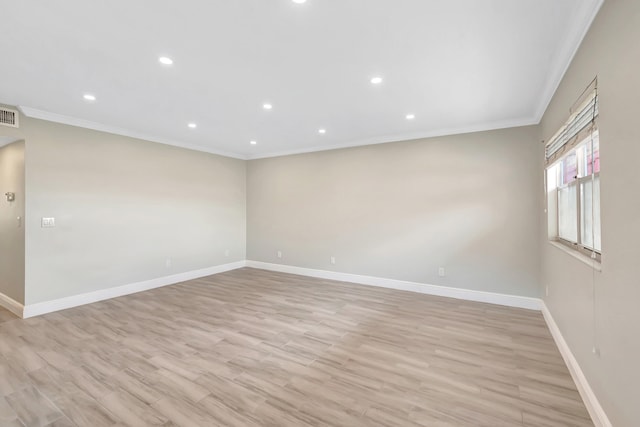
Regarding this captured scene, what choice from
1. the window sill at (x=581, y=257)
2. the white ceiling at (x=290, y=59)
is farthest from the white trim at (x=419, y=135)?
the window sill at (x=581, y=257)

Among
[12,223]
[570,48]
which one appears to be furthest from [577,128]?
[12,223]

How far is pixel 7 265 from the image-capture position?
3742 millimetres

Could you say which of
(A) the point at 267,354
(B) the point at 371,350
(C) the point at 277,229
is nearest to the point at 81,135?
(C) the point at 277,229

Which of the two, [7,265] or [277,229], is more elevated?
[277,229]

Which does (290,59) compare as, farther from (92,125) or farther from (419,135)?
(92,125)

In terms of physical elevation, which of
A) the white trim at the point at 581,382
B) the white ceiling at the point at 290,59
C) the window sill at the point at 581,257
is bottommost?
the white trim at the point at 581,382

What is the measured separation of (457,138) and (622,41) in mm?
2853

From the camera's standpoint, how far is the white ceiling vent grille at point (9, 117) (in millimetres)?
3234

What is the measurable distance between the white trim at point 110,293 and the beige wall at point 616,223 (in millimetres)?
5559

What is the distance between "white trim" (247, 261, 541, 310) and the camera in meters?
3.76

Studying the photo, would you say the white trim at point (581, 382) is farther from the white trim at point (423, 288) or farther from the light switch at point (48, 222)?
the light switch at point (48, 222)

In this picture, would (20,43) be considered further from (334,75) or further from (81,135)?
(334,75)

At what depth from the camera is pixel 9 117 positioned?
3.29 meters

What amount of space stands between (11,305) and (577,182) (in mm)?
6600
